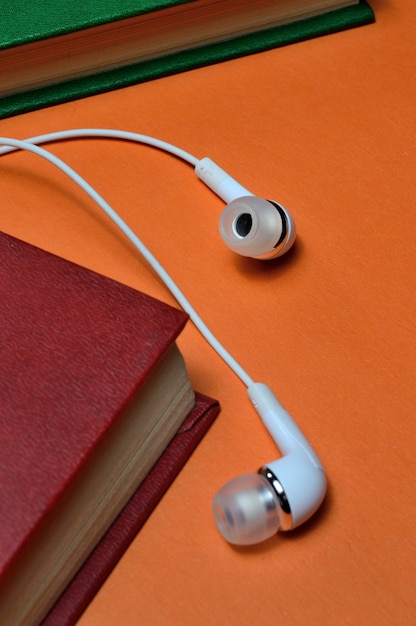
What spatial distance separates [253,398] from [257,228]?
0.14 m

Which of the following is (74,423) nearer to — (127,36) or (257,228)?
(257,228)

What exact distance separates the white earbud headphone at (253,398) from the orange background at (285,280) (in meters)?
0.02

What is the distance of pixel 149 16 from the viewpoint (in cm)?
77

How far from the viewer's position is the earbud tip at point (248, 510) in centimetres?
52

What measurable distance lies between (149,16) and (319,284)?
12.6 inches

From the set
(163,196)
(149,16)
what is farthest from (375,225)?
(149,16)

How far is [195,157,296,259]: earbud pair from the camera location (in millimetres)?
646

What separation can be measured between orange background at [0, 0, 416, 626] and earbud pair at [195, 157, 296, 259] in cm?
3

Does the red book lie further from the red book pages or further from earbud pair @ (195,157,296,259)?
earbud pair @ (195,157,296,259)

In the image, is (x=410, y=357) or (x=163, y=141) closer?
(x=410, y=357)

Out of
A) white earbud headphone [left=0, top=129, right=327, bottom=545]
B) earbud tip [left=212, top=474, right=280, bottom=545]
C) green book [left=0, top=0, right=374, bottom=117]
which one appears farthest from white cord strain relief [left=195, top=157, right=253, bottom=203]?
earbud tip [left=212, top=474, right=280, bottom=545]

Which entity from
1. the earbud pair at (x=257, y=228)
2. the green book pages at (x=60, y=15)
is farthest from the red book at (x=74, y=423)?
the green book pages at (x=60, y=15)

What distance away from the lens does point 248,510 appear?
1.70ft

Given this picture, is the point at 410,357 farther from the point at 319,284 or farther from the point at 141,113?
the point at 141,113
